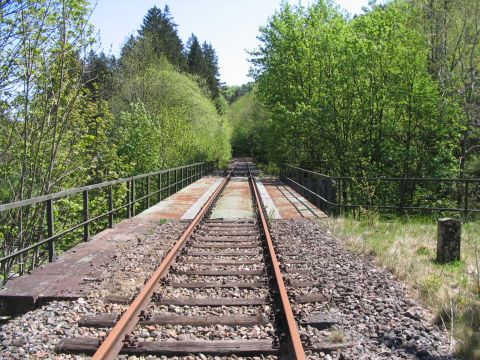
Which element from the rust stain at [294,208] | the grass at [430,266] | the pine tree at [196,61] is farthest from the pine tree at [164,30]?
the grass at [430,266]

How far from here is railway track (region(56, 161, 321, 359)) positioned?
4.24 metres

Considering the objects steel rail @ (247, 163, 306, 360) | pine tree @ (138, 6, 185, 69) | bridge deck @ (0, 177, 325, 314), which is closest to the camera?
steel rail @ (247, 163, 306, 360)

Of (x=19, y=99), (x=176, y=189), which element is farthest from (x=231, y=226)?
(x=176, y=189)

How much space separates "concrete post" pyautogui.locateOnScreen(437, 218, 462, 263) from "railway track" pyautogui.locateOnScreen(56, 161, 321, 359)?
273 centimetres

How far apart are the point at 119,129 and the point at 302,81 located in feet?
39.6

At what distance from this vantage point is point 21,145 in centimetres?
991

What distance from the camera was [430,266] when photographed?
728cm

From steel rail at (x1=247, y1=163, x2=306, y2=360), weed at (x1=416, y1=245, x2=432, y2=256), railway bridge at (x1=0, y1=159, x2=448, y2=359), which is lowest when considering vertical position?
railway bridge at (x1=0, y1=159, x2=448, y2=359)

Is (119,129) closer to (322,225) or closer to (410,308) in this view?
(322,225)

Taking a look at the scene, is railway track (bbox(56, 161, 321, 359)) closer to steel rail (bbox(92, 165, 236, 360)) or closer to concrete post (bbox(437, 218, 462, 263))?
steel rail (bbox(92, 165, 236, 360))

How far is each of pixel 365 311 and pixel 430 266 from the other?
97.5 inches

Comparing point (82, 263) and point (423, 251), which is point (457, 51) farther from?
point (82, 263)

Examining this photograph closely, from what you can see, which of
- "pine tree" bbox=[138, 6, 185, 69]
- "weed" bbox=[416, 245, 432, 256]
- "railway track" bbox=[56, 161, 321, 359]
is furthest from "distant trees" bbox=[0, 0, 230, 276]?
"pine tree" bbox=[138, 6, 185, 69]

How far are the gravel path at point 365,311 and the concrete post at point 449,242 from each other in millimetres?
1168
